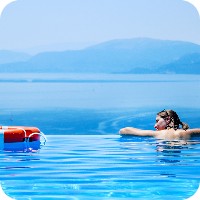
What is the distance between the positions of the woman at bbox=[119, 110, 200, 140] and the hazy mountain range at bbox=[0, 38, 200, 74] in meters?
→ 0.33

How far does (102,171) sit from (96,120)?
35.5 inches

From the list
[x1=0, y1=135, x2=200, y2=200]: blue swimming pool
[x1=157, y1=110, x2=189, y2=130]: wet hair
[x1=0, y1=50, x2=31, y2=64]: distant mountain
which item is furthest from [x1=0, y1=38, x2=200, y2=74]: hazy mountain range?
[x1=0, y1=135, x2=200, y2=200]: blue swimming pool

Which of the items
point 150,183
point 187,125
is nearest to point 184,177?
point 150,183

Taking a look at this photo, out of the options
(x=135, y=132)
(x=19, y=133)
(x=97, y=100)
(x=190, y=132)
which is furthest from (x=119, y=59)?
(x=19, y=133)

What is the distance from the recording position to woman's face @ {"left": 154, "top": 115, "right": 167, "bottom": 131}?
15.2 ft

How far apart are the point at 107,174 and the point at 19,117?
3.42 feet

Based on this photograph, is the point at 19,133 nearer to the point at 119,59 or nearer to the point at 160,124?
the point at 119,59

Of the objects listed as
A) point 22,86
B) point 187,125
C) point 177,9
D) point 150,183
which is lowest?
point 150,183

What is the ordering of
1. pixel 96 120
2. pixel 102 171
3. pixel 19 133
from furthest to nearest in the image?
pixel 96 120
pixel 19 133
pixel 102 171

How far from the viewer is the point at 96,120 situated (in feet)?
14.8

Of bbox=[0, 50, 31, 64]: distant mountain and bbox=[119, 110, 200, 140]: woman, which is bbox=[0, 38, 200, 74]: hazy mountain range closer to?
bbox=[0, 50, 31, 64]: distant mountain

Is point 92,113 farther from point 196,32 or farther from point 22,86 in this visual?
point 196,32

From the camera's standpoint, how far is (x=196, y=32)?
14.0ft

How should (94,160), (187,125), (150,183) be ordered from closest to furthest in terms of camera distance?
(150,183) → (94,160) → (187,125)
